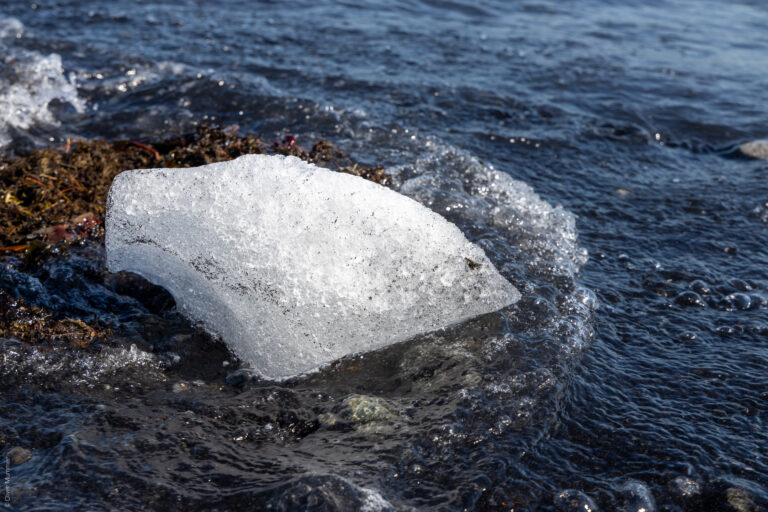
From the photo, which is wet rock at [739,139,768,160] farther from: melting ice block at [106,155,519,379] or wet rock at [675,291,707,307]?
melting ice block at [106,155,519,379]

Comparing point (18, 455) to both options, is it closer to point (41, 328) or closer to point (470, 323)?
point (41, 328)

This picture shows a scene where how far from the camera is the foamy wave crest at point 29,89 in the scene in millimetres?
5715

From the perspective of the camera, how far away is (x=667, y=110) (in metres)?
6.77

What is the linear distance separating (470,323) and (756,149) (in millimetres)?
4088

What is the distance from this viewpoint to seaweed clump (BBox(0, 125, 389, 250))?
4.06m

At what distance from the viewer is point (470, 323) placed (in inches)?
134

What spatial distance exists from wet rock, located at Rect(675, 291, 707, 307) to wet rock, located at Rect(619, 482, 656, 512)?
1566 millimetres

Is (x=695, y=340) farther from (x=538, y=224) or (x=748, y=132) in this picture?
(x=748, y=132)

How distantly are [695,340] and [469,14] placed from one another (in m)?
7.68

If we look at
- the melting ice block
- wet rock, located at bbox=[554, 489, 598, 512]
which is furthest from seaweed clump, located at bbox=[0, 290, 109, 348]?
wet rock, located at bbox=[554, 489, 598, 512]

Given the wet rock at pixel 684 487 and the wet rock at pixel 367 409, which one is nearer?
the wet rock at pixel 684 487

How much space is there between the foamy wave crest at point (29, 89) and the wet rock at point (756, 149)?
6211 mm

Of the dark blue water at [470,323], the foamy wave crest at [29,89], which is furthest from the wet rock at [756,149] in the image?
the foamy wave crest at [29,89]

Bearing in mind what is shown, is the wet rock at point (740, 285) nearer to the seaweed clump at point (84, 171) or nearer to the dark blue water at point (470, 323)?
the dark blue water at point (470, 323)
